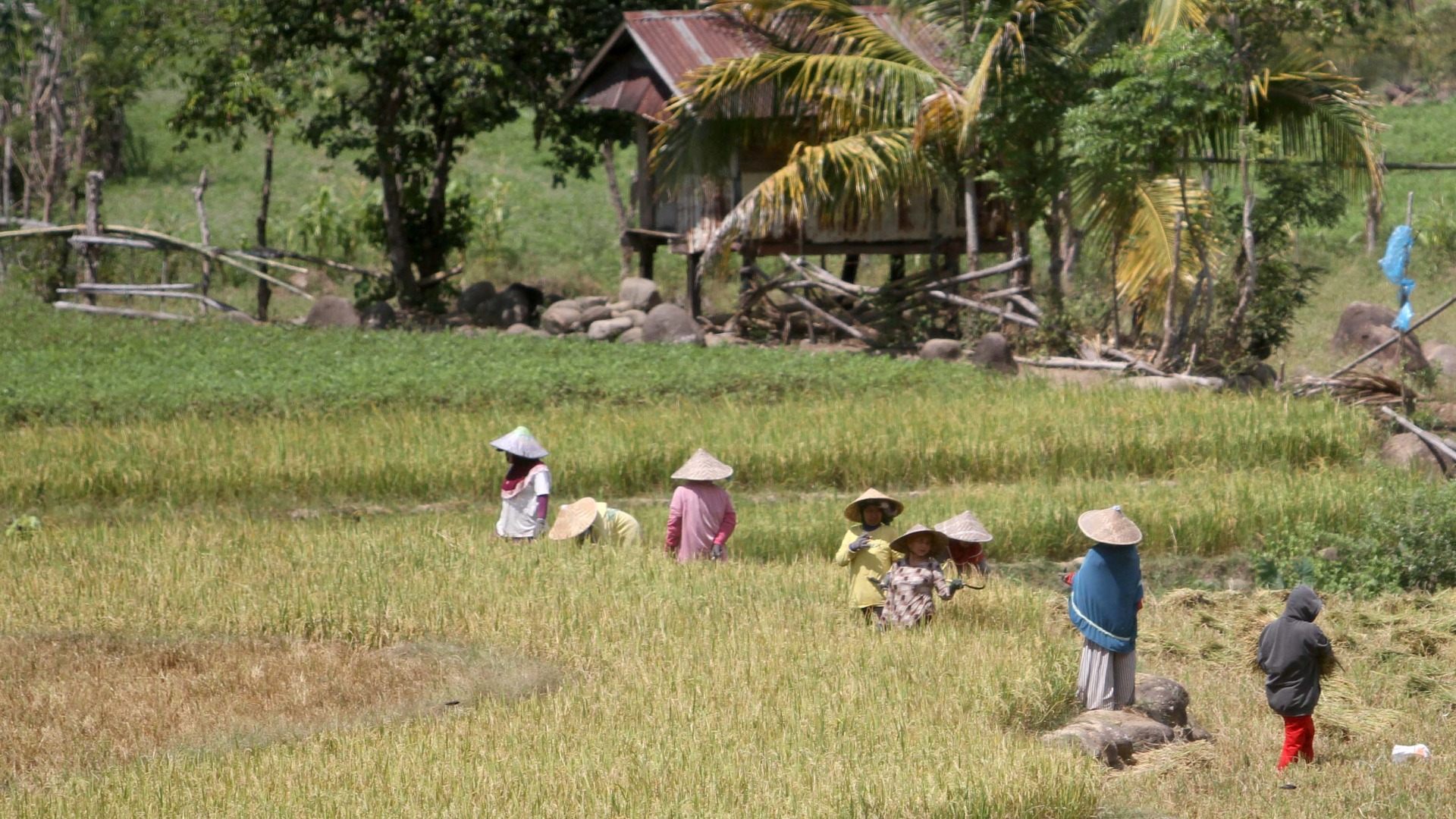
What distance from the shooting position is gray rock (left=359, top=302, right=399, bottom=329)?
78.3ft

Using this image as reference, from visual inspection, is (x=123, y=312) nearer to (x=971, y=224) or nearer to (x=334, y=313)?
(x=334, y=313)

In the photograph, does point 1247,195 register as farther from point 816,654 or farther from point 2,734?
point 2,734

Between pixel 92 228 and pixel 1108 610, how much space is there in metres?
20.4

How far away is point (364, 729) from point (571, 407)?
31.2 ft

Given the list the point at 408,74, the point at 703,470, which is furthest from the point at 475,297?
the point at 703,470

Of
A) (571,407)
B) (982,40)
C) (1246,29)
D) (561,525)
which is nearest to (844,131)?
(982,40)

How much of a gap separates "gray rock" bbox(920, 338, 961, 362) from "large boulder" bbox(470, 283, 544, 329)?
700 cm

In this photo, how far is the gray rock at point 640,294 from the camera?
2456 centimetres

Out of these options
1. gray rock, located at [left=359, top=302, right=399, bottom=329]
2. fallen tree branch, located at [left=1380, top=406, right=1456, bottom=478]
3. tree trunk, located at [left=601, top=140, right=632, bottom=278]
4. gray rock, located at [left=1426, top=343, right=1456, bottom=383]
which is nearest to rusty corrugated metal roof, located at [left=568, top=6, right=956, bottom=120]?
tree trunk, located at [left=601, top=140, right=632, bottom=278]

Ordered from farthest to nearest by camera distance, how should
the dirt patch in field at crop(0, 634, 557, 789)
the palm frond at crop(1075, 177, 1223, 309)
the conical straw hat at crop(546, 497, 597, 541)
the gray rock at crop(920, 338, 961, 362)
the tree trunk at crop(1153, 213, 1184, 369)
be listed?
the gray rock at crop(920, 338, 961, 362) < the palm frond at crop(1075, 177, 1223, 309) < the tree trunk at crop(1153, 213, 1184, 369) < the conical straw hat at crop(546, 497, 597, 541) < the dirt patch in field at crop(0, 634, 557, 789)

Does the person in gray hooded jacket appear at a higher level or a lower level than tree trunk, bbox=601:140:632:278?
lower

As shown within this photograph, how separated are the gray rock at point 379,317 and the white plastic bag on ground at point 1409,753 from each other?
726 inches

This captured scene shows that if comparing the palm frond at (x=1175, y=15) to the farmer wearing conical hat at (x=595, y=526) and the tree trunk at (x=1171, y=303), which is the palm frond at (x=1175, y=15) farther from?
the farmer wearing conical hat at (x=595, y=526)

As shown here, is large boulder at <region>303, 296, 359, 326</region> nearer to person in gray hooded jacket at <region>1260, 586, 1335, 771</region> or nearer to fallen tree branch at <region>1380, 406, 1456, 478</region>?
fallen tree branch at <region>1380, 406, 1456, 478</region>
